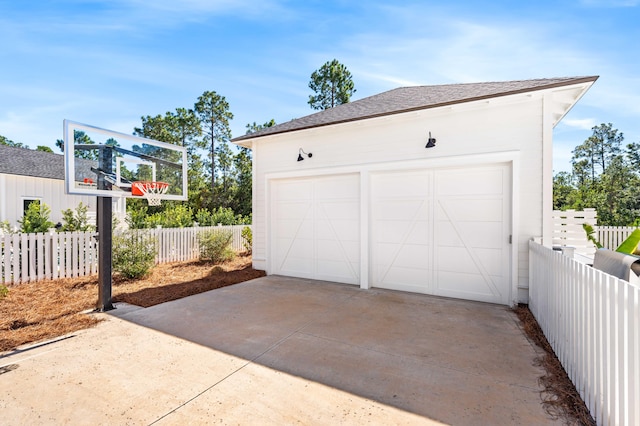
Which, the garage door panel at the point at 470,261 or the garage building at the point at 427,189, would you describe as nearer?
the garage building at the point at 427,189

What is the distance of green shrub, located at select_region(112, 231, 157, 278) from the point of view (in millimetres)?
6473

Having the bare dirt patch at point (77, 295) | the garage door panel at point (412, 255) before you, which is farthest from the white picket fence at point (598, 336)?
the bare dirt patch at point (77, 295)

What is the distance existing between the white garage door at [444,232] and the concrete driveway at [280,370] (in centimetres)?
84

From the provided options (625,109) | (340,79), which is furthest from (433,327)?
(625,109)

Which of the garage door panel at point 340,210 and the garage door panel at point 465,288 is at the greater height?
the garage door panel at point 340,210

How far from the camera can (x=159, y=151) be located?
19.2 ft

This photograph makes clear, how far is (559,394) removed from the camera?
7.98 feet

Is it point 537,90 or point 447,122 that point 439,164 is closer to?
point 447,122

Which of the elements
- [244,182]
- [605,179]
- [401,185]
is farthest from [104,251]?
[605,179]

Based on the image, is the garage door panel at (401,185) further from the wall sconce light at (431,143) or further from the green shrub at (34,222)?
the green shrub at (34,222)

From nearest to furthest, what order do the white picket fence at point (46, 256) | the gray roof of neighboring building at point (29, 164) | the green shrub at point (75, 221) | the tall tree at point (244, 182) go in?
1. the white picket fence at point (46, 256)
2. the green shrub at point (75, 221)
3. the gray roof of neighboring building at point (29, 164)
4. the tall tree at point (244, 182)

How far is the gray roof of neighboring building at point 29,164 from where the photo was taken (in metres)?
13.1

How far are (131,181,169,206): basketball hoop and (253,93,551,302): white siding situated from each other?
8.45 ft

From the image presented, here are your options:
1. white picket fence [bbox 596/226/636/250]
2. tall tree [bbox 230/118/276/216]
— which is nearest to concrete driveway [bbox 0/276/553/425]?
white picket fence [bbox 596/226/636/250]
